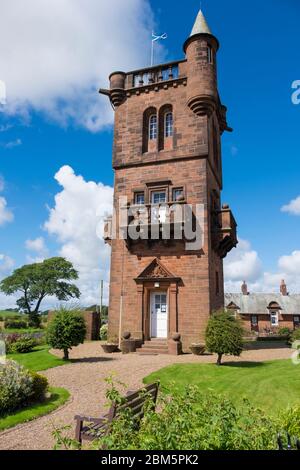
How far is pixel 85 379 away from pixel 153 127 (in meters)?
16.1

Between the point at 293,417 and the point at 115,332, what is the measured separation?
15408 millimetres

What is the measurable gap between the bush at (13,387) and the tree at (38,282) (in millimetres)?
49025

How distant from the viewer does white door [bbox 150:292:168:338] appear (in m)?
19.1

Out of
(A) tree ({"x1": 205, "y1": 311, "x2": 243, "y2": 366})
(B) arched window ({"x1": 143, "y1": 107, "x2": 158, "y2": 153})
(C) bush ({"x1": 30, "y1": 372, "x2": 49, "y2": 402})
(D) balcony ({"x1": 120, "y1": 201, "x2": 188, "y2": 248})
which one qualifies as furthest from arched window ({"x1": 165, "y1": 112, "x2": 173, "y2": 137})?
(C) bush ({"x1": 30, "y1": 372, "x2": 49, "y2": 402})

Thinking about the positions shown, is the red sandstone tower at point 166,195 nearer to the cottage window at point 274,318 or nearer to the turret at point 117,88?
the turret at point 117,88

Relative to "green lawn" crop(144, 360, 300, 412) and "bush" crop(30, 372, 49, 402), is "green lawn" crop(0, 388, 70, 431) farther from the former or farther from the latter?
"green lawn" crop(144, 360, 300, 412)

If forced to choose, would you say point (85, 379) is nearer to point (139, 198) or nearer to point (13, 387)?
point (13, 387)

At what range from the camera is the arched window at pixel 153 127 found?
21922 millimetres

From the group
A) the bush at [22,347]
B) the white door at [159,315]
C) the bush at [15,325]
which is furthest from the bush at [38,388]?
the bush at [15,325]

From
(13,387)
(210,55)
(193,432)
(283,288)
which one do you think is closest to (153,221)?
(210,55)
